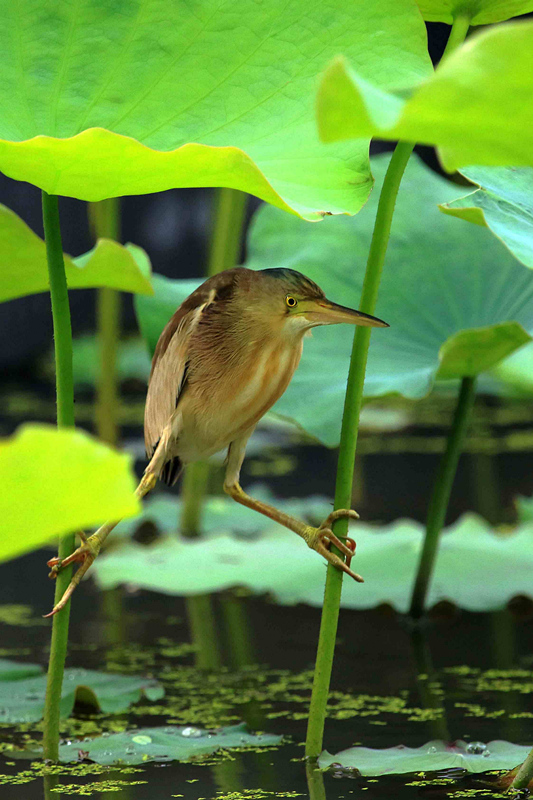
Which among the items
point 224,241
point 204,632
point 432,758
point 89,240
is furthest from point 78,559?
point 89,240

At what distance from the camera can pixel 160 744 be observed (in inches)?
40.8

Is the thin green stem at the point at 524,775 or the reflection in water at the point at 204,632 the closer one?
the thin green stem at the point at 524,775

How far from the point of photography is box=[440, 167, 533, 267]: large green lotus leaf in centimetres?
84

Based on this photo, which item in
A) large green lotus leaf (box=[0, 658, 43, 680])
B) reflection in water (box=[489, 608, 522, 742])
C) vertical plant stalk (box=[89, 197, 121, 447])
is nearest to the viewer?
reflection in water (box=[489, 608, 522, 742])

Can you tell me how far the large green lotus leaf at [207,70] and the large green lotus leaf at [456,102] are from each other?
0.98 feet

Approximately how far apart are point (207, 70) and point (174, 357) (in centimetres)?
26

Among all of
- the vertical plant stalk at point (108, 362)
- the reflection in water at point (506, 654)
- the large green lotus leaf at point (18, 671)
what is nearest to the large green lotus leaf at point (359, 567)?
the reflection in water at point (506, 654)

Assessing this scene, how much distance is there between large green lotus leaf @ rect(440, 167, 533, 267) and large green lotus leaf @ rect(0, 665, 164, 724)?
26.4 inches

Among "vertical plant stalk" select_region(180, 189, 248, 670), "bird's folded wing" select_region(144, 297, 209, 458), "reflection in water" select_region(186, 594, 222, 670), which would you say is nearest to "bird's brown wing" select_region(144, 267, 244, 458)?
"bird's folded wing" select_region(144, 297, 209, 458)

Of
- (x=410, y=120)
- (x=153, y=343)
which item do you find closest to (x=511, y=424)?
(x=153, y=343)

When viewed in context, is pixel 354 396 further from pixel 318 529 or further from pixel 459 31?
pixel 459 31

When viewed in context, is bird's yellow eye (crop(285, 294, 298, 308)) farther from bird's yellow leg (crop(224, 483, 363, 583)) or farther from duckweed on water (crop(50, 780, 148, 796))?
duckweed on water (crop(50, 780, 148, 796))

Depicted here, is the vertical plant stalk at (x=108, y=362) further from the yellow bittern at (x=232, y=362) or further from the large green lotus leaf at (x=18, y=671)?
the yellow bittern at (x=232, y=362)

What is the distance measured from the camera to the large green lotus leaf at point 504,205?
2.77 feet
